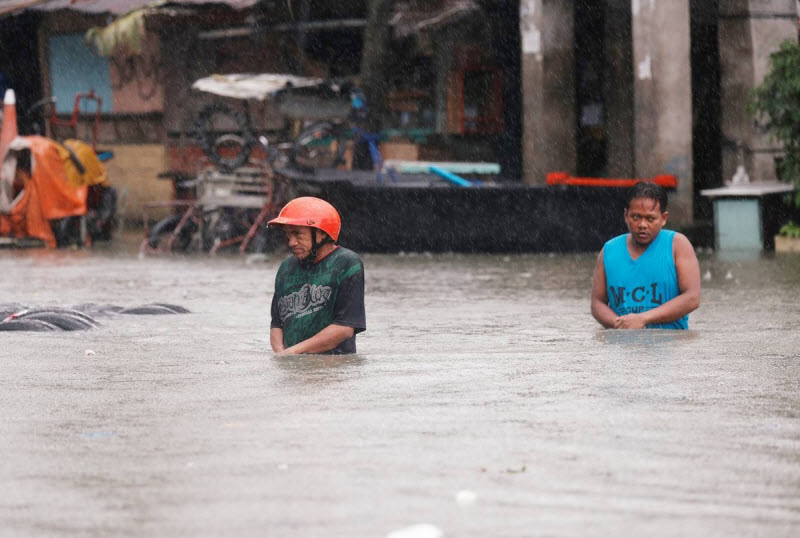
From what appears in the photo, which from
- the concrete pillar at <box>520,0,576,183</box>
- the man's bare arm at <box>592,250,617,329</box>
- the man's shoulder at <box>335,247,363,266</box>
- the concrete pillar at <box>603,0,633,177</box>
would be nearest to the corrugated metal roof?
the concrete pillar at <box>520,0,576,183</box>

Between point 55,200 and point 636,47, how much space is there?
9166 millimetres

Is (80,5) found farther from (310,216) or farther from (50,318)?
(310,216)

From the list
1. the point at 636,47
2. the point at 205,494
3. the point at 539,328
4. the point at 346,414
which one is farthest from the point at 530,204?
the point at 205,494

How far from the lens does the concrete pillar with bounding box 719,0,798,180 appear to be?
20.0 meters

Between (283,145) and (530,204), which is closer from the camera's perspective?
(530,204)

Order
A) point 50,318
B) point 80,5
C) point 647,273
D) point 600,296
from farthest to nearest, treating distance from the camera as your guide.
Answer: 1. point 80,5
2. point 50,318
3. point 600,296
4. point 647,273

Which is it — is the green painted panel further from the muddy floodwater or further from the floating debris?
the floating debris

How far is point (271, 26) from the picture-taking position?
84.4ft

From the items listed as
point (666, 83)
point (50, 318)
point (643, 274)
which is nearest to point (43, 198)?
point (666, 83)

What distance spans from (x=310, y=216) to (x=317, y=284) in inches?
14.9

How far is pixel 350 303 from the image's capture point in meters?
7.79

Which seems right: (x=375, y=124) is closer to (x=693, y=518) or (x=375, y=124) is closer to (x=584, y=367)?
(x=584, y=367)

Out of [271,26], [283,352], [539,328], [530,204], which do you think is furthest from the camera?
[271,26]

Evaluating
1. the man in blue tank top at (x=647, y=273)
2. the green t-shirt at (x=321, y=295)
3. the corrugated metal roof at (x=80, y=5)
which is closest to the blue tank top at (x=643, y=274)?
the man in blue tank top at (x=647, y=273)
